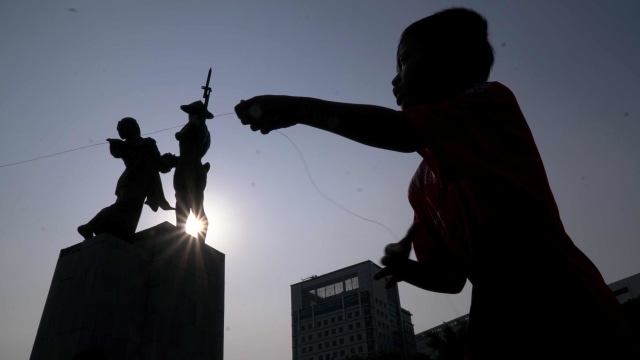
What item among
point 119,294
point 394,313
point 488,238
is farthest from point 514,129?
point 394,313

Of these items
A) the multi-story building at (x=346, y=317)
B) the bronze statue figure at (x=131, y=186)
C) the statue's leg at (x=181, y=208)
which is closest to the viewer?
the bronze statue figure at (x=131, y=186)

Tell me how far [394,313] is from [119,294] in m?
123

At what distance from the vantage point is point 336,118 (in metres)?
1.58

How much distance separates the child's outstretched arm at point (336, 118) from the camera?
5.04 feet

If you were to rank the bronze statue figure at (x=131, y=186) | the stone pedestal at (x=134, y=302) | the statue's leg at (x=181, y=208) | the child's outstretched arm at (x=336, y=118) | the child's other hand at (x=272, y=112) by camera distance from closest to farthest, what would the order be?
1. the child's outstretched arm at (x=336, y=118)
2. the child's other hand at (x=272, y=112)
3. the stone pedestal at (x=134, y=302)
4. the bronze statue figure at (x=131, y=186)
5. the statue's leg at (x=181, y=208)

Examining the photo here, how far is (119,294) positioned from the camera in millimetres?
5633

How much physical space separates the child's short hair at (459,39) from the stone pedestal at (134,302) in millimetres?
4740

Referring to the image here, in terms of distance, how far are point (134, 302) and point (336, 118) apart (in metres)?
5.27

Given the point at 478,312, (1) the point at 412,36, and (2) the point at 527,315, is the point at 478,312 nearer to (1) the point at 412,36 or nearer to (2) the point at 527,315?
(2) the point at 527,315

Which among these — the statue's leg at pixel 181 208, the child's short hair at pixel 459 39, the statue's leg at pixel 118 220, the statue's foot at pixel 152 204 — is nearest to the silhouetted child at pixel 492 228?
the child's short hair at pixel 459 39

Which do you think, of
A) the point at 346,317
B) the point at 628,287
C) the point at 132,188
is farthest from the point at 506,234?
the point at 346,317

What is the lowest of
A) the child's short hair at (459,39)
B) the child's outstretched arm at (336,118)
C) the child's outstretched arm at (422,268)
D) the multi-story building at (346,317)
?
the child's outstretched arm at (422,268)

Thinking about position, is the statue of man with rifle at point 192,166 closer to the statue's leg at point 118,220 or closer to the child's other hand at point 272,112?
the statue's leg at point 118,220

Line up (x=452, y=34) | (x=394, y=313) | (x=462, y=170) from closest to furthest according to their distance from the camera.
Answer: (x=462, y=170)
(x=452, y=34)
(x=394, y=313)
